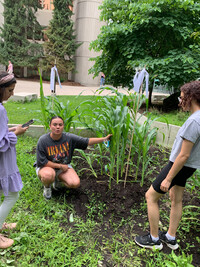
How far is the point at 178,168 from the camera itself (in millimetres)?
1400

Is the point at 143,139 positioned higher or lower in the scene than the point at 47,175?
higher

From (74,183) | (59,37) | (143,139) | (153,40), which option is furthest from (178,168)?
(59,37)

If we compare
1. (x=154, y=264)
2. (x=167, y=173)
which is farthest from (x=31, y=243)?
(x=167, y=173)

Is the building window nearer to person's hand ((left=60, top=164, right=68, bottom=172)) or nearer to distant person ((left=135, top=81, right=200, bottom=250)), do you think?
person's hand ((left=60, top=164, right=68, bottom=172))

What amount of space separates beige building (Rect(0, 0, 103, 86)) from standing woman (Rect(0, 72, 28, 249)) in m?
16.4

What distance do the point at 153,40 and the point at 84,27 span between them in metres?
12.8

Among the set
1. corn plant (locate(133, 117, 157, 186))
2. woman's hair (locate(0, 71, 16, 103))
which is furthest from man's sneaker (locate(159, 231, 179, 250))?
woman's hair (locate(0, 71, 16, 103))

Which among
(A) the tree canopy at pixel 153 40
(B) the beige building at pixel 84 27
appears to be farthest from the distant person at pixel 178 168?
(B) the beige building at pixel 84 27

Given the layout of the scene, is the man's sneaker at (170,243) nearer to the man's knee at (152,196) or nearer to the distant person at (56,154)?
the man's knee at (152,196)

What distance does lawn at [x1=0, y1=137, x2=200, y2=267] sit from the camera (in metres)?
1.58

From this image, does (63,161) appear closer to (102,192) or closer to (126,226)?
(102,192)

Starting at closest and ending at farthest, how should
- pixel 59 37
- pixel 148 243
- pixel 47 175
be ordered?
1. pixel 148 243
2. pixel 47 175
3. pixel 59 37

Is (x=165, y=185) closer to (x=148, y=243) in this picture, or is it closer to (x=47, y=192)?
(x=148, y=243)

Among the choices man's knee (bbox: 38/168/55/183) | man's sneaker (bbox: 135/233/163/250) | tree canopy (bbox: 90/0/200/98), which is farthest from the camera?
tree canopy (bbox: 90/0/200/98)
